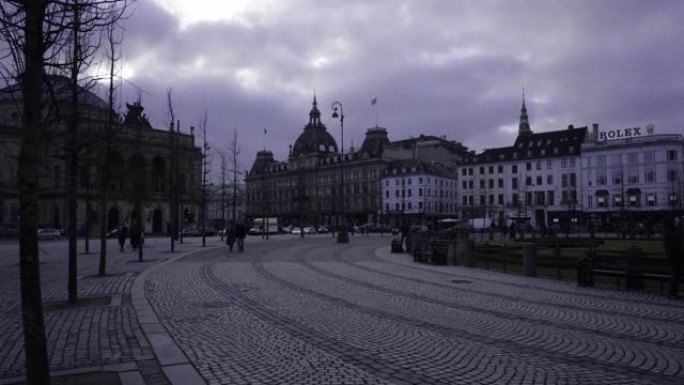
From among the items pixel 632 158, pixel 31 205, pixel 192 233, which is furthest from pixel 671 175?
pixel 31 205

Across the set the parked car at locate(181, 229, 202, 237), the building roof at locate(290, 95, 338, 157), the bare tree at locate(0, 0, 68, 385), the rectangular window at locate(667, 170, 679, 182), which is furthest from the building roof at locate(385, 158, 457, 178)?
the bare tree at locate(0, 0, 68, 385)

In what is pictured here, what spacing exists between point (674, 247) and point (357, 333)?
8.49m

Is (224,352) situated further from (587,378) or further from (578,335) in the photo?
(578,335)

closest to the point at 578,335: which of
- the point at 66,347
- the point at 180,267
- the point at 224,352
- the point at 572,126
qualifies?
the point at 224,352

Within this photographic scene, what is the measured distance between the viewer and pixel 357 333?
9516 mm

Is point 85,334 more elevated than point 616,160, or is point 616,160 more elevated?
point 616,160

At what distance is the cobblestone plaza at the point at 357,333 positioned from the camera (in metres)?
7.07

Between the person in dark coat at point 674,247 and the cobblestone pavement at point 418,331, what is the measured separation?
0.58 m

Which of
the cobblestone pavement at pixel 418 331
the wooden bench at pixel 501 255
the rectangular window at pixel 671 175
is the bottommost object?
→ the cobblestone pavement at pixel 418 331

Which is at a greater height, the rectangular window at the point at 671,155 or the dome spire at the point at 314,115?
the dome spire at the point at 314,115

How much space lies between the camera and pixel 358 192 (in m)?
128

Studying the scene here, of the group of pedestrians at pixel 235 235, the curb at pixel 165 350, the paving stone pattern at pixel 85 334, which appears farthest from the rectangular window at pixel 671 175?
the curb at pixel 165 350

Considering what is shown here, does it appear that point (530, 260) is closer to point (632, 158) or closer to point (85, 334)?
point (85, 334)

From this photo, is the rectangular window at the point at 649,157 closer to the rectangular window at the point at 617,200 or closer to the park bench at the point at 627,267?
the rectangular window at the point at 617,200
